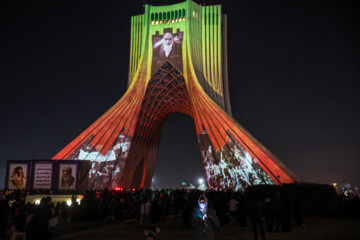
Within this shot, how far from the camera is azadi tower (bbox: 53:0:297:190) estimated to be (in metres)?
23.7

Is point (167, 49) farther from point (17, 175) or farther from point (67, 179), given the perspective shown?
point (17, 175)

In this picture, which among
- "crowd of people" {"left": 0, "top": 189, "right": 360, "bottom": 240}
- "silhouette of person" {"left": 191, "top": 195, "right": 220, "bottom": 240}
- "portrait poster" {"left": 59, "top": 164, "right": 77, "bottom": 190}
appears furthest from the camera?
"portrait poster" {"left": 59, "top": 164, "right": 77, "bottom": 190}

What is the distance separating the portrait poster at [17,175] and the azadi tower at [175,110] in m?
5.86

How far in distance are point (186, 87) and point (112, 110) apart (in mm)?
7382

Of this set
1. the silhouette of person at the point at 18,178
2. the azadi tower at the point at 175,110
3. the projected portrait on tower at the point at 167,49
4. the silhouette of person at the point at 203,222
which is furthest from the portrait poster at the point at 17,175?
the silhouette of person at the point at 203,222

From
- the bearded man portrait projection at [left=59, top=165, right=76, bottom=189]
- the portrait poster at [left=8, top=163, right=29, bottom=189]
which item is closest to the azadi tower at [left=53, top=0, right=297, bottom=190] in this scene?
the portrait poster at [left=8, top=163, right=29, bottom=189]

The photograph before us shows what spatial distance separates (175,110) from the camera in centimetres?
3791

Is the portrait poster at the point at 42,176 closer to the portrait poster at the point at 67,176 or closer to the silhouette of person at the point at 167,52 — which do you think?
the portrait poster at the point at 67,176

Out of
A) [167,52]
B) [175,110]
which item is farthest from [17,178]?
[175,110]

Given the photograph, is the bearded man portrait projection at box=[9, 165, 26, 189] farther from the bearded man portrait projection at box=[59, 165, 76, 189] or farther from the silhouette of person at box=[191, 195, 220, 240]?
the silhouette of person at box=[191, 195, 220, 240]

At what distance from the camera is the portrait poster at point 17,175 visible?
18609mm

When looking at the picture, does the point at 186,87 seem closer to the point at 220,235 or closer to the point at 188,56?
the point at 188,56

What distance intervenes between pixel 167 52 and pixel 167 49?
0.96 feet

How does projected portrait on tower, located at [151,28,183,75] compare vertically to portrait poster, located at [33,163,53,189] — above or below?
above
